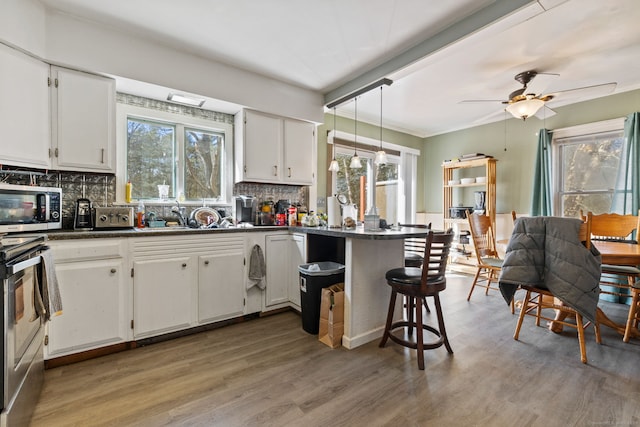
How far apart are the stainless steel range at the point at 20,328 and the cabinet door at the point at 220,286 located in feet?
3.52

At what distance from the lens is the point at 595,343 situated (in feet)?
7.60

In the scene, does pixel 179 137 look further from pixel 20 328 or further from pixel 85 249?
pixel 20 328

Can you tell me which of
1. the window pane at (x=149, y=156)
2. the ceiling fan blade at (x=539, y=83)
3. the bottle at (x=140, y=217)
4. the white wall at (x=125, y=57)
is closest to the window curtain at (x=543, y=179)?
the ceiling fan blade at (x=539, y=83)

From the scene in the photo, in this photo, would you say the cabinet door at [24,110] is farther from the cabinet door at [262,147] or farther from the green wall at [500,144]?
the green wall at [500,144]

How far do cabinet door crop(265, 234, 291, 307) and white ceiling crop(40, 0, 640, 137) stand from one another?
5.99ft

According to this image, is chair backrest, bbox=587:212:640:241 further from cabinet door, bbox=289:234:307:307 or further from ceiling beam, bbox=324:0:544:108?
cabinet door, bbox=289:234:307:307

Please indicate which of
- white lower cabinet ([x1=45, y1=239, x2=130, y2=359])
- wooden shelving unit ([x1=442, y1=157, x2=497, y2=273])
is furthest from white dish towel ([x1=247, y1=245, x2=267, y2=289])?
wooden shelving unit ([x1=442, y1=157, x2=497, y2=273])

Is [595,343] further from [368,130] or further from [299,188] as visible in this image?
[368,130]

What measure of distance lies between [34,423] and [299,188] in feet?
9.97

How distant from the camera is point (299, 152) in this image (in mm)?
3576

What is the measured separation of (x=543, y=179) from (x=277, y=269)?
155 inches

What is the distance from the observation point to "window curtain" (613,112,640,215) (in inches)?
130

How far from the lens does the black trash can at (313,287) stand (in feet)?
8.06

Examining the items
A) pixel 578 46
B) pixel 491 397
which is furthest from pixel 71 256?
pixel 578 46
